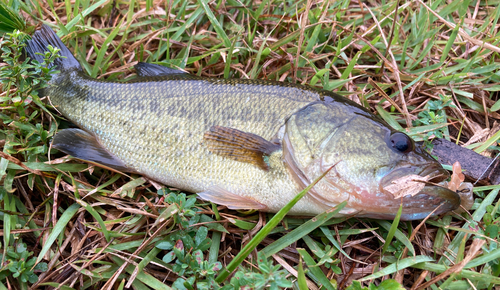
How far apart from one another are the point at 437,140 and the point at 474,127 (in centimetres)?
56

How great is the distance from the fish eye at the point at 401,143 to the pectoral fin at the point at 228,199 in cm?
101

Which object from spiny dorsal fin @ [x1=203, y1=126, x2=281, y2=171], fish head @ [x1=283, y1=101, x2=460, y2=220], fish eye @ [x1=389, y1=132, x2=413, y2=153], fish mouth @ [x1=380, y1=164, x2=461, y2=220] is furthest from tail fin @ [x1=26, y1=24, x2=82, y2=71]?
fish mouth @ [x1=380, y1=164, x2=461, y2=220]

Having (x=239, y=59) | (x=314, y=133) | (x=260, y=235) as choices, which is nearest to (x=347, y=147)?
(x=314, y=133)

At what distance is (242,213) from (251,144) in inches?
23.7

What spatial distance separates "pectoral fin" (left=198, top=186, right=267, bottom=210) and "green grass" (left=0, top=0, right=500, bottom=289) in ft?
0.34

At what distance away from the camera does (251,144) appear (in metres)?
2.45

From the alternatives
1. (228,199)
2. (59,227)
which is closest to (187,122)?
(228,199)

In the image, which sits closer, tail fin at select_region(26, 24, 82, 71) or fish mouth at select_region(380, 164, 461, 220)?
fish mouth at select_region(380, 164, 461, 220)

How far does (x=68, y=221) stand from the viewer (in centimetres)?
264

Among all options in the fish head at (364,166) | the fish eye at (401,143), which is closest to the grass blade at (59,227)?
the fish head at (364,166)

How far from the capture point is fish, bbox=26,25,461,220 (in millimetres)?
2277

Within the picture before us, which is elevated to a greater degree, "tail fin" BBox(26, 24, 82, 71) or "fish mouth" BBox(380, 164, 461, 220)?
"tail fin" BBox(26, 24, 82, 71)

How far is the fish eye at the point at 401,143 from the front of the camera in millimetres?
2295

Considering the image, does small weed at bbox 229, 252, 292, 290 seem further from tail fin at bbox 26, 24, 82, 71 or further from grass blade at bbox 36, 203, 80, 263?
tail fin at bbox 26, 24, 82, 71
